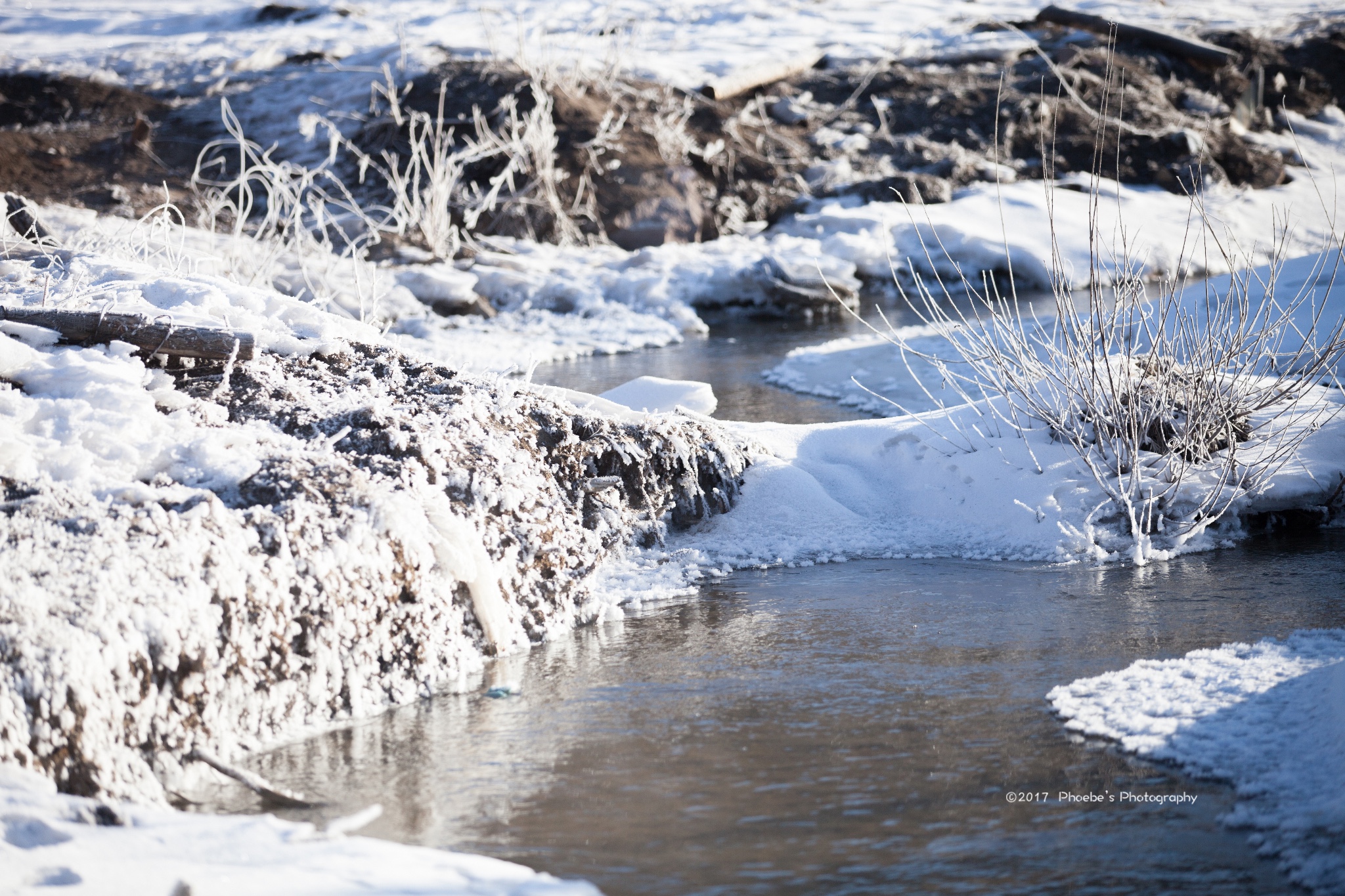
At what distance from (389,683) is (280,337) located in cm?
161

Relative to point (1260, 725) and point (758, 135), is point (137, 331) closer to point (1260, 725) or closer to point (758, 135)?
point (1260, 725)

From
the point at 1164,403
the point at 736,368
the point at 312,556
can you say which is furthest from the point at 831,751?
the point at 736,368

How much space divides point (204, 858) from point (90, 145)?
48.2ft

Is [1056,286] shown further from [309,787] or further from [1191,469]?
[309,787]

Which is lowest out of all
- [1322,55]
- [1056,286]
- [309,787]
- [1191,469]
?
[309,787]

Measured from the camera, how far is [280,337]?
425 cm

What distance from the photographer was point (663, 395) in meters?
6.12

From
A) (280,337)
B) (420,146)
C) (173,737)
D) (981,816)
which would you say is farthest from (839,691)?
(420,146)

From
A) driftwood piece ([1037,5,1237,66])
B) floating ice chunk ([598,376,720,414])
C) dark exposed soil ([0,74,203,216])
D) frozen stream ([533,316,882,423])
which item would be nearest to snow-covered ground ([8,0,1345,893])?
frozen stream ([533,316,882,423])

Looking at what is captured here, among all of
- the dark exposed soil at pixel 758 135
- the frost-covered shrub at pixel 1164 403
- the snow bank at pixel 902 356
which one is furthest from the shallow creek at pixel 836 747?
the dark exposed soil at pixel 758 135

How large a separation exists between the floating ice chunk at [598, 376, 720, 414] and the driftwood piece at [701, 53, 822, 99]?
10755mm

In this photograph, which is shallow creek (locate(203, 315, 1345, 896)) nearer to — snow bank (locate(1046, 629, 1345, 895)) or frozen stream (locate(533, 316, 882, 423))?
snow bank (locate(1046, 629, 1345, 895))

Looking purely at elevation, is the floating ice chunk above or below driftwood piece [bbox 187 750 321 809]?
above

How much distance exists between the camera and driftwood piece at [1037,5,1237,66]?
58.2 ft
